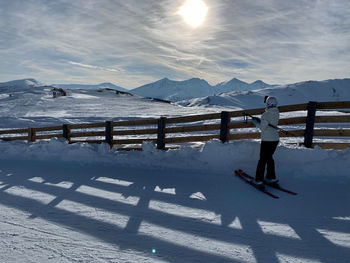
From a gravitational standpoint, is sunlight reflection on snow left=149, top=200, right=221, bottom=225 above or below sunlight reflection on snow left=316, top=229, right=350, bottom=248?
below

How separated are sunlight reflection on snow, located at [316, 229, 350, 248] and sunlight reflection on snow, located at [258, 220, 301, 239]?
409mm

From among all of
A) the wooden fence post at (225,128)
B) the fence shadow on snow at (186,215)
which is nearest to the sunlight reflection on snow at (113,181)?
the fence shadow on snow at (186,215)

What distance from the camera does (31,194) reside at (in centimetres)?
507

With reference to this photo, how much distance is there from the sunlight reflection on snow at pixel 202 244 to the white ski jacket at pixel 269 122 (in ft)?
8.86

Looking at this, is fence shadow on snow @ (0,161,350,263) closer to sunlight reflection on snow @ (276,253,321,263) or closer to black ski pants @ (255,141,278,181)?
sunlight reflection on snow @ (276,253,321,263)

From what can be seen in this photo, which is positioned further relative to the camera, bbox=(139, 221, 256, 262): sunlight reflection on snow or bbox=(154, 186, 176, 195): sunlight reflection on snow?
bbox=(154, 186, 176, 195): sunlight reflection on snow

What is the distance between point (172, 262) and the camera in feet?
9.42

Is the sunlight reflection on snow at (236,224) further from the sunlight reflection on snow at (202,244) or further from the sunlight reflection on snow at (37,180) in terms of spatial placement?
the sunlight reflection on snow at (37,180)

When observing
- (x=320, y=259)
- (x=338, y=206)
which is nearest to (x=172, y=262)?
(x=320, y=259)

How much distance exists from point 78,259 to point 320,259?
2.86 m

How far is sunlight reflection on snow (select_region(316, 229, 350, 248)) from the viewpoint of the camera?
3.27m

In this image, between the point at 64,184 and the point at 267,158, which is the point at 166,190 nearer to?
the point at 267,158

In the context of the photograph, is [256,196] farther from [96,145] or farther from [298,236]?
[96,145]

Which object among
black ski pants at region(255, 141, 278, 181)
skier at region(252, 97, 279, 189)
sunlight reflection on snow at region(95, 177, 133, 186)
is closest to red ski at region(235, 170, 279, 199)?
skier at region(252, 97, 279, 189)
